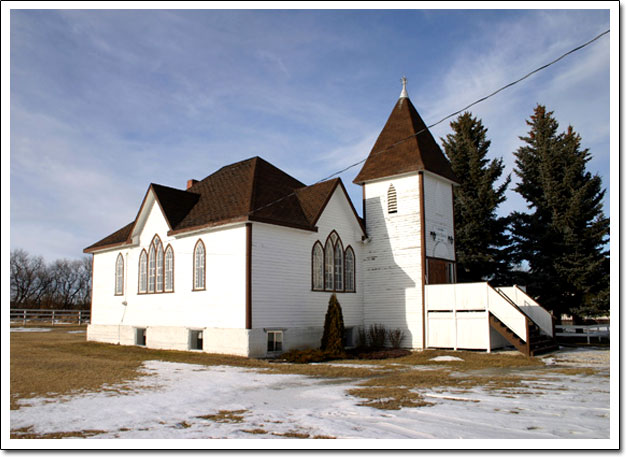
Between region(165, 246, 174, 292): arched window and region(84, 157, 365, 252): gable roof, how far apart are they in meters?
Result: 1.25

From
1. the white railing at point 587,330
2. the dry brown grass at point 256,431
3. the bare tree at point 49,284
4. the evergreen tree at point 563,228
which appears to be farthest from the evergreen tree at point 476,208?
the bare tree at point 49,284

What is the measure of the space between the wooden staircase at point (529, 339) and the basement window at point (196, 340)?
11.8 meters

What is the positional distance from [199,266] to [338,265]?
20.4 ft

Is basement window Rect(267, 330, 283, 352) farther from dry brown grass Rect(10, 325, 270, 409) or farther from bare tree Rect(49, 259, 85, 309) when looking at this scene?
bare tree Rect(49, 259, 85, 309)

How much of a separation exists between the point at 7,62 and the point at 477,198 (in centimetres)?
2997

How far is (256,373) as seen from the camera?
49.9 feet

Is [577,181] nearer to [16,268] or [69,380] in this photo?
[69,380]

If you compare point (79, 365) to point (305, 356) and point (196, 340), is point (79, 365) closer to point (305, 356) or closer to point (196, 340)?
point (196, 340)

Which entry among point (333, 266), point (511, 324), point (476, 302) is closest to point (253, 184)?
point (333, 266)

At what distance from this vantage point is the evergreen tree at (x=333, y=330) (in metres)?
20.6

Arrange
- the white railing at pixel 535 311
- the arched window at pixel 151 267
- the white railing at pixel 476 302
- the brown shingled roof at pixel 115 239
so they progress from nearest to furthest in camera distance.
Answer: the white railing at pixel 476 302
the white railing at pixel 535 311
the arched window at pixel 151 267
the brown shingled roof at pixel 115 239

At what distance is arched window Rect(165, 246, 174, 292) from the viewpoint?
76.7ft

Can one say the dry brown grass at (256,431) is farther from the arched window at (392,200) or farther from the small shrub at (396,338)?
the arched window at (392,200)
